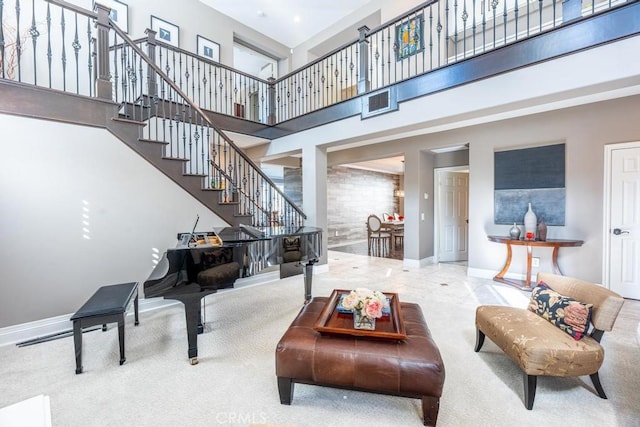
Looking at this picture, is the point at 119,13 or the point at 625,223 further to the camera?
the point at 119,13

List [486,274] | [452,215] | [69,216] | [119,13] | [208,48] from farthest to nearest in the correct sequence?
1. [452,215]
2. [208,48]
3. [119,13]
4. [486,274]
5. [69,216]

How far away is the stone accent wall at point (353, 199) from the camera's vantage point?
8.52 meters

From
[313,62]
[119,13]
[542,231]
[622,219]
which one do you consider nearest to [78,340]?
[313,62]

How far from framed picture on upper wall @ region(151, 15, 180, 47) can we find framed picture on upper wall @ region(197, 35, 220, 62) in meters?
0.44

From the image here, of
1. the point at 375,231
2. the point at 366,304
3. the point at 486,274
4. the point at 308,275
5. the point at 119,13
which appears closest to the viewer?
the point at 366,304

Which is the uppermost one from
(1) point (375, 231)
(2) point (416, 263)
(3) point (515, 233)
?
(3) point (515, 233)

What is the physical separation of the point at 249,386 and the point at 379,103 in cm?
364

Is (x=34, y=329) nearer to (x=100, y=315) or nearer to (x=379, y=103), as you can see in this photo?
(x=100, y=315)

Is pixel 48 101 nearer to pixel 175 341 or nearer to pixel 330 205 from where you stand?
pixel 175 341

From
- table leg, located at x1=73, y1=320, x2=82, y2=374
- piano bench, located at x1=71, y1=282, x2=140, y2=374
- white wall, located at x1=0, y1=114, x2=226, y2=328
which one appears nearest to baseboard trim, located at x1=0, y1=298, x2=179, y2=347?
white wall, located at x1=0, y1=114, x2=226, y2=328

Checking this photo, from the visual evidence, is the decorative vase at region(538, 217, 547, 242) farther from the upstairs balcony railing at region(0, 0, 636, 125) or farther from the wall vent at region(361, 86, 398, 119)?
the wall vent at region(361, 86, 398, 119)

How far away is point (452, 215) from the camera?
6.06m

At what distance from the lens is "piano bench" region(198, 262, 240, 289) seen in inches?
86.7

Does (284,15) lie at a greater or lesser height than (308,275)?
greater
